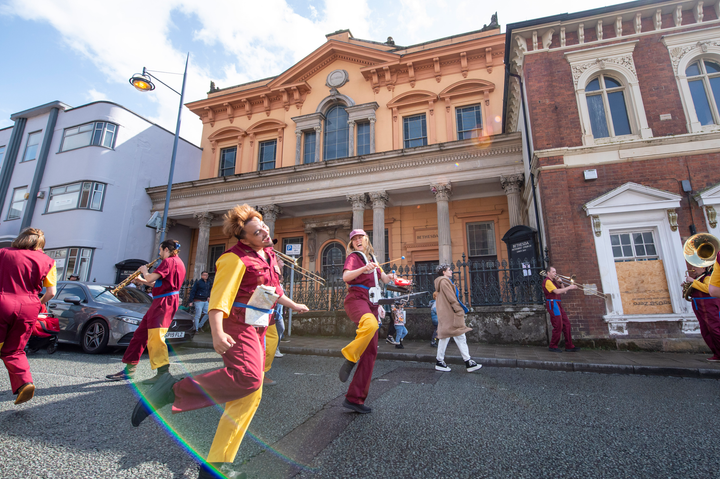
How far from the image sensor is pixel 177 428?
3.01 metres

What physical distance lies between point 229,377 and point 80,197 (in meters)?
20.3

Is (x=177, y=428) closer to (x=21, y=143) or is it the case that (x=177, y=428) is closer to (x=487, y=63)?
(x=487, y=63)

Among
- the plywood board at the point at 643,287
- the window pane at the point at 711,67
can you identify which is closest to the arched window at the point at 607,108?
the window pane at the point at 711,67

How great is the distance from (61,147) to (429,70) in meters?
A: 20.2

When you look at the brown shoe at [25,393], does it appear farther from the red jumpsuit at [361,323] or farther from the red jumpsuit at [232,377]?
the red jumpsuit at [361,323]

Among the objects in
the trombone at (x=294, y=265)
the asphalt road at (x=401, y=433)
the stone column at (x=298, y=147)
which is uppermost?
the stone column at (x=298, y=147)

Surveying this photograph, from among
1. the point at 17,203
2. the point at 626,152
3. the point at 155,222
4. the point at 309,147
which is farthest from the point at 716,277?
the point at 17,203

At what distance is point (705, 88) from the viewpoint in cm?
908

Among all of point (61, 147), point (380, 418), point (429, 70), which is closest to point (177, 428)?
point (380, 418)

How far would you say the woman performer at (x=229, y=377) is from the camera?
2.02 meters

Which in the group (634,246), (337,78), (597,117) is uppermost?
(337,78)

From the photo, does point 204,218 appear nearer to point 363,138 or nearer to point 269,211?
point 269,211

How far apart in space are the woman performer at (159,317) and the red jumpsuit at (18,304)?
106cm

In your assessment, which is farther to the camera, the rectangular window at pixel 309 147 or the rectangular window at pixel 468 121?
the rectangular window at pixel 309 147
